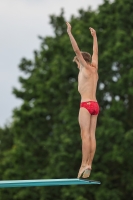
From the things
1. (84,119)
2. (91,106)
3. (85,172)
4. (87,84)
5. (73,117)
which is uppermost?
(73,117)

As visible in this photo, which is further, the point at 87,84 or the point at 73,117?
the point at 73,117

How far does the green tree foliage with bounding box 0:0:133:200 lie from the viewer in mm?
35156

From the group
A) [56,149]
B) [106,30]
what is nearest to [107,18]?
[106,30]

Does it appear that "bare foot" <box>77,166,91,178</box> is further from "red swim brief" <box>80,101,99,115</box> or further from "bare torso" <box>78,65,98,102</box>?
"bare torso" <box>78,65,98,102</box>

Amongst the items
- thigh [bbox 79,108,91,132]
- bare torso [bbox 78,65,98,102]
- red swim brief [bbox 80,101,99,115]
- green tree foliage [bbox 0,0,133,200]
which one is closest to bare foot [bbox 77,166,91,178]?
thigh [bbox 79,108,91,132]

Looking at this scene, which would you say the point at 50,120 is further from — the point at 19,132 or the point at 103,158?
the point at 103,158

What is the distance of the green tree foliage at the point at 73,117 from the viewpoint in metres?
35.2

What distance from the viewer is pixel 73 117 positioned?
118ft

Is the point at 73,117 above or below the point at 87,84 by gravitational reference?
above

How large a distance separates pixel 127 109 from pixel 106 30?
3.48 meters

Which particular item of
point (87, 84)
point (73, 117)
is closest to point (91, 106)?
point (87, 84)

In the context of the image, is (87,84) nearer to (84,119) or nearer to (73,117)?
(84,119)

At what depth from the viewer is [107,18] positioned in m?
37.1

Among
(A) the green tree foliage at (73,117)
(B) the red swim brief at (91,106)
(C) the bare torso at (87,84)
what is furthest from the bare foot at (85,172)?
(A) the green tree foliage at (73,117)
